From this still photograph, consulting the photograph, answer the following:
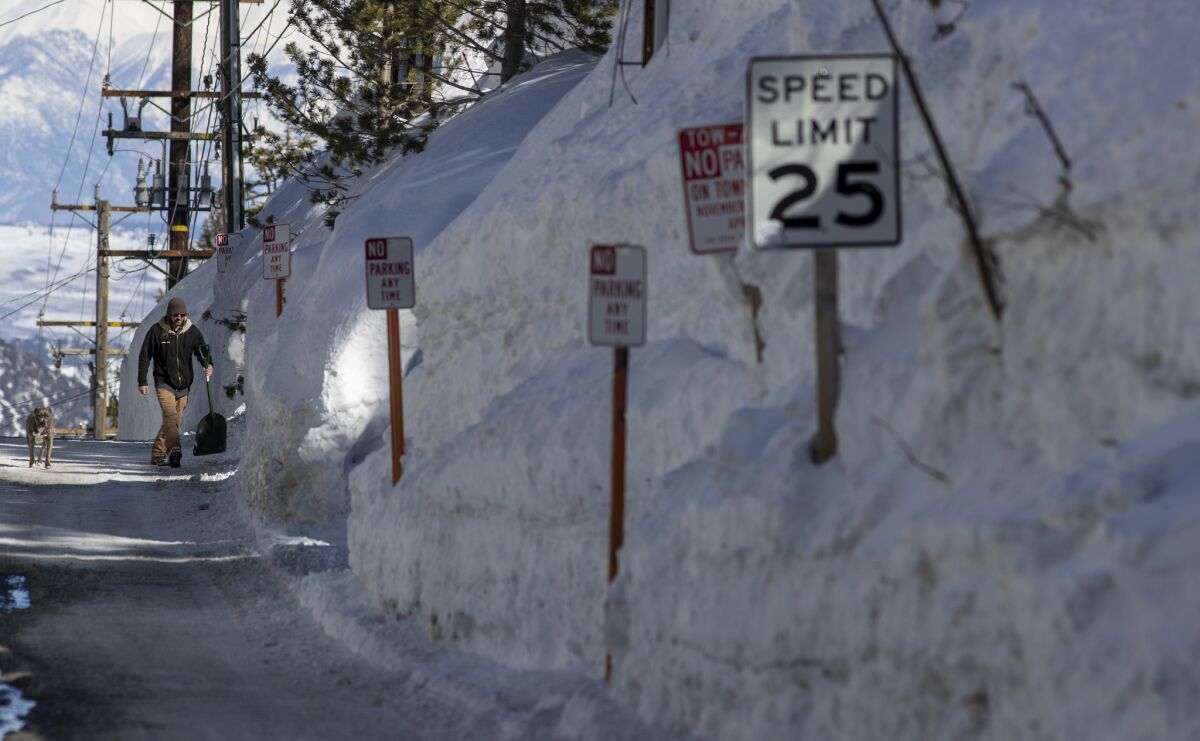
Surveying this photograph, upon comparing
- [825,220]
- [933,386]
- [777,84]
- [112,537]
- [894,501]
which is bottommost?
[112,537]

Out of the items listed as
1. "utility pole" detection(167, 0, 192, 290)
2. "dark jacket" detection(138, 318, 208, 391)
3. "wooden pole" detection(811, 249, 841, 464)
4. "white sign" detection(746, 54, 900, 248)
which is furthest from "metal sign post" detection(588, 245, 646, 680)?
"utility pole" detection(167, 0, 192, 290)

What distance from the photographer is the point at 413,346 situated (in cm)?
1630

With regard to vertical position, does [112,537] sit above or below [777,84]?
below

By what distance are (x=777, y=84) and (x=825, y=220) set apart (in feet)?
1.88

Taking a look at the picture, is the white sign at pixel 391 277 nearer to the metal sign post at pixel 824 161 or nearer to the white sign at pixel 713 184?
the white sign at pixel 713 184

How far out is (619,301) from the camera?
26.5 ft

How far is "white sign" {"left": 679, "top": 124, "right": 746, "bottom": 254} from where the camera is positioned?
8.40 meters

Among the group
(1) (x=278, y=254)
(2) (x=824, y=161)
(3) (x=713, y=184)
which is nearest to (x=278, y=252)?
(1) (x=278, y=254)

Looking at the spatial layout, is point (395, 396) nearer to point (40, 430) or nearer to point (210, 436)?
point (40, 430)

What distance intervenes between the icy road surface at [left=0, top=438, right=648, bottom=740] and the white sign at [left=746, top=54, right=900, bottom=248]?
8.22 ft

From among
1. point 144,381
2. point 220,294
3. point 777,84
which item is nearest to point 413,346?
point 144,381

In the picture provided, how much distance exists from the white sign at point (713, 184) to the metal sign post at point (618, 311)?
41 cm

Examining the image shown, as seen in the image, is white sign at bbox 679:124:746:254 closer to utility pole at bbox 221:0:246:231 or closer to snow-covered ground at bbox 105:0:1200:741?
snow-covered ground at bbox 105:0:1200:741

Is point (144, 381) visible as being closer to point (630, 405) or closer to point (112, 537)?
point (112, 537)
